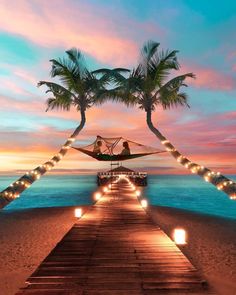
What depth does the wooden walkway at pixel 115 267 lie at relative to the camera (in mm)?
5695

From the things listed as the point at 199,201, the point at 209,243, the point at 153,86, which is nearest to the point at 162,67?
the point at 153,86

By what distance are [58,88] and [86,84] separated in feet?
5.19

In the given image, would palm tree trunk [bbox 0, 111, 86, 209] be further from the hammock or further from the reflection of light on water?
the reflection of light on water

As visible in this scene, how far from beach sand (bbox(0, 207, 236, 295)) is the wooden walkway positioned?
221 cm

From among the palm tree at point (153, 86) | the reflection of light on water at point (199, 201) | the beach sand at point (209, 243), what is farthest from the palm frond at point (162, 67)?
the reflection of light on water at point (199, 201)

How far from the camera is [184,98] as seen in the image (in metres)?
17.9

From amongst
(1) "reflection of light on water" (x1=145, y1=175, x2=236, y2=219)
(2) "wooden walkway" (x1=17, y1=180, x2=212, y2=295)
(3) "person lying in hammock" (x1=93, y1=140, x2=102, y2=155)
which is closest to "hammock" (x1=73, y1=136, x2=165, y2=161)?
(3) "person lying in hammock" (x1=93, y1=140, x2=102, y2=155)

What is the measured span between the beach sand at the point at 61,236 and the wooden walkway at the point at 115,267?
2.21 m

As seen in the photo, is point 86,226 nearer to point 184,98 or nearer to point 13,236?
point 13,236

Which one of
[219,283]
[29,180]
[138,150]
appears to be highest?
[138,150]

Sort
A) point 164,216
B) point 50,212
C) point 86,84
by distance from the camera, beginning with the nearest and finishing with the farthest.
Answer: point 86,84 < point 164,216 < point 50,212

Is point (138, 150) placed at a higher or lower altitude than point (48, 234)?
higher

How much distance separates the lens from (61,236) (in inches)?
632

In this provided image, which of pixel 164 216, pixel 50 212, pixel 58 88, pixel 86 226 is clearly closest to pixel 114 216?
pixel 86 226
